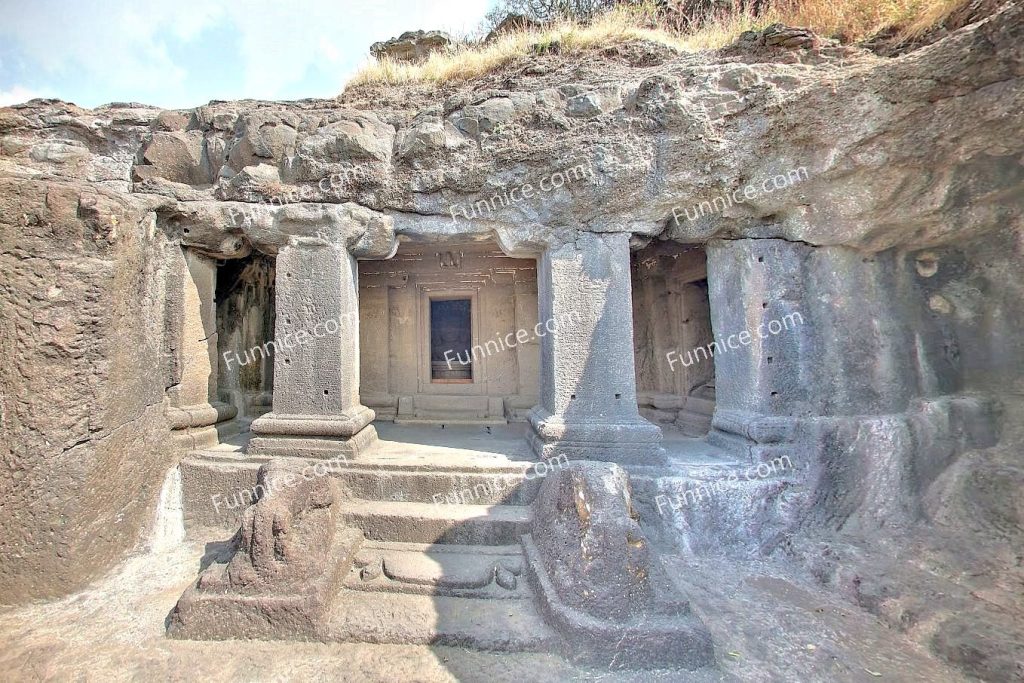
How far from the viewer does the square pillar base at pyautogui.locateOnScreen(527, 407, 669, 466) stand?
3697mm

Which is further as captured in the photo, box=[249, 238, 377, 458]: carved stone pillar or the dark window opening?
the dark window opening

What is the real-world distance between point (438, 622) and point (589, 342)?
2.53 meters

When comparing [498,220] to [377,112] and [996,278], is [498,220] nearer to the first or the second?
[377,112]

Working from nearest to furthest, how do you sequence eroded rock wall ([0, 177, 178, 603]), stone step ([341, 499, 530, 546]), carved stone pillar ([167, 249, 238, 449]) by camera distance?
eroded rock wall ([0, 177, 178, 603])
stone step ([341, 499, 530, 546])
carved stone pillar ([167, 249, 238, 449])

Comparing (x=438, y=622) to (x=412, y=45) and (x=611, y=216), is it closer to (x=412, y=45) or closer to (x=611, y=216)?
(x=611, y=216)

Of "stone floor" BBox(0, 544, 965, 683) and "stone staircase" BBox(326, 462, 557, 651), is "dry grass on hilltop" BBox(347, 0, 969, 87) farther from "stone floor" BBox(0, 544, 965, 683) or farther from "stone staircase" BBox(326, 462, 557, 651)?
"stone floor" BBox(0, 544, 965, 683)

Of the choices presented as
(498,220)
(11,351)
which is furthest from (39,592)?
(498,220)

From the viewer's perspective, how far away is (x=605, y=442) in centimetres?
374

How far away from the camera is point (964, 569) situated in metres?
2.90

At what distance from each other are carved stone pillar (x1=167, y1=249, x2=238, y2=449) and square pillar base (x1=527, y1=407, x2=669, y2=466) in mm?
3409

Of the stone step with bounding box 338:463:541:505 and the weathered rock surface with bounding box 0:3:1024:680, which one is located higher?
the weathered rock surface with bounding box 0:3:1024:680

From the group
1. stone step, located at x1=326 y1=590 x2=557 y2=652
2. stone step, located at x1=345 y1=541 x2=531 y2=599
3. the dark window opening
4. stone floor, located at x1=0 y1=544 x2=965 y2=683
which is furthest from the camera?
the dark window opening

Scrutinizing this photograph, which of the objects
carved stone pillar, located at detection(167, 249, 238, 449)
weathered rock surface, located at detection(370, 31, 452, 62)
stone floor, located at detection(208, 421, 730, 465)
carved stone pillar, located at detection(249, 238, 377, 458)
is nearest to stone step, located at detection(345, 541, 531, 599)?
stone floor, located at detection(208, 421, 730, 465)

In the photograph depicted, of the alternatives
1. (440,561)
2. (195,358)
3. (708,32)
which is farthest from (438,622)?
(708,32)
